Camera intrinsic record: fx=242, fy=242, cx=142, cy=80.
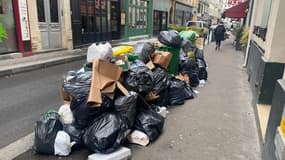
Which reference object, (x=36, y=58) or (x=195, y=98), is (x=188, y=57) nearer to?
(x=195, y=98)

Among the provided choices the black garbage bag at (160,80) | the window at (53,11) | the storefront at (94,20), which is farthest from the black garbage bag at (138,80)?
the storefront at (94,20)

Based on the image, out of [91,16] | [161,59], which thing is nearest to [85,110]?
[161,59]

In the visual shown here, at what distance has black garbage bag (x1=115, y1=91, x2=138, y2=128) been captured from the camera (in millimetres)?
3043

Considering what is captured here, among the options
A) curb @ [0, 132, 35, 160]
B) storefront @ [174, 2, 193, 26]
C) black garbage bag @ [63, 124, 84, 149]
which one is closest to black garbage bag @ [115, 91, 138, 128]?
black garbage bag @ [63, 124, 84, 149]

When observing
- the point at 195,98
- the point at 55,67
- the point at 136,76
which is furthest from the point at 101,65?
the point at 55,67

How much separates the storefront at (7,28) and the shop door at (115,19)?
7.33 meters

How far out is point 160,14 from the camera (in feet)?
74.0

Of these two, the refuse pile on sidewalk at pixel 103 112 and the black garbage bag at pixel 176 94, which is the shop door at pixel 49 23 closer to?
the black garbage bag at pixel 176 94

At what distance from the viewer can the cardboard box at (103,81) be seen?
285cm

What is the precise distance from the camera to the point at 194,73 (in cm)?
600

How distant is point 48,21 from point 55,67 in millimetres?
2753

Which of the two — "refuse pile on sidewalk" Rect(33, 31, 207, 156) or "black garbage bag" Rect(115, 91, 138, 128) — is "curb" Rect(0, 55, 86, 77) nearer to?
"refuse pile on sidewalk" Rect(33, 31, 207, 156)

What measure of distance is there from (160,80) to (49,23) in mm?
7252

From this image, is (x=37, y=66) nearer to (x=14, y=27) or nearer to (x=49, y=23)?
(x=14, y=27)
